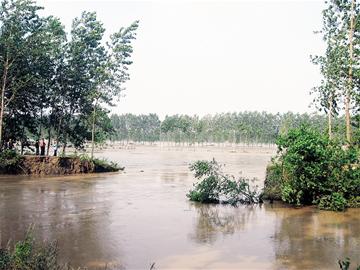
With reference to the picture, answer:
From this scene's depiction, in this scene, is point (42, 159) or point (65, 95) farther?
point (65, 95)

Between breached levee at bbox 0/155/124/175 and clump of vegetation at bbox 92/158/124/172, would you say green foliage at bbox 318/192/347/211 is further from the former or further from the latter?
clump of vegetation at bbox 92/158/124/172

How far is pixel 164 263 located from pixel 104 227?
3.69 meters

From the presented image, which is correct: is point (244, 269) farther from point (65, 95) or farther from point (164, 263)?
point (65, 95)

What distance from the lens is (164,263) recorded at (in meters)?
8.48

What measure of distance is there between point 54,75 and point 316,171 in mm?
22472

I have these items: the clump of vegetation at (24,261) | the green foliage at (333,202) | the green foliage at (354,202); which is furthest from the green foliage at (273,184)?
the clump of vegetation at (24,261)

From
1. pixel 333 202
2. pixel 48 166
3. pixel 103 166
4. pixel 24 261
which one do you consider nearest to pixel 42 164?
pixel 48 166

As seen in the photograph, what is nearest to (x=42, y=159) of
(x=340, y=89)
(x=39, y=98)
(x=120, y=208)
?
(x=39, y=98)

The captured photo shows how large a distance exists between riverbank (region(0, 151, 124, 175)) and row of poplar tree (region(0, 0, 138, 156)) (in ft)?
8.26

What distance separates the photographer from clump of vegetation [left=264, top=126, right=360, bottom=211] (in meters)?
15.0

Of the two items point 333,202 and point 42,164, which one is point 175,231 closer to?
point 333,202

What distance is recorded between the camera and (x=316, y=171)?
14961 mm

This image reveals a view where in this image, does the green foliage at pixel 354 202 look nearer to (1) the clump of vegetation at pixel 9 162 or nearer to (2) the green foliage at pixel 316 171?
(2) the green foliage at pixel 316 171

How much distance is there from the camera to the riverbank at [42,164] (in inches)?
1010
